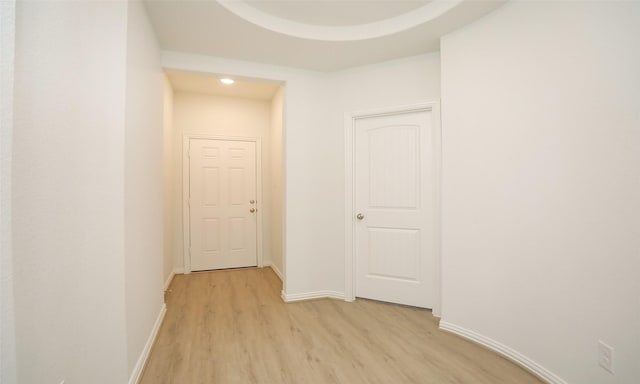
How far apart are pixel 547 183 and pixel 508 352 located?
46.9 inches

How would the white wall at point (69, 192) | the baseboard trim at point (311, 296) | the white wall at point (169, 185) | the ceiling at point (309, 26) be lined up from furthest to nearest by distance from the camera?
the white wall at point (169, 185) < the baseboard trim at point (311, 296) < the ceiling at point (309, 26) < the white wall at point (69, 192)

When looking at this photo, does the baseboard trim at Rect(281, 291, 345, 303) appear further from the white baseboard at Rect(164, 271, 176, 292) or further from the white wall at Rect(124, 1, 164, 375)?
the white baseboard at Rect(164, 271, 176, 292)

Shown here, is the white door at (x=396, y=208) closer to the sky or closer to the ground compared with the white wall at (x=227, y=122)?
closer to the ground

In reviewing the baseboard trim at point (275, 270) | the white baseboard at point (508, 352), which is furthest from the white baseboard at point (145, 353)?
the white baseboard at point (508, 352)

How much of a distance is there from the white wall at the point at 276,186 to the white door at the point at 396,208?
1.16 metres

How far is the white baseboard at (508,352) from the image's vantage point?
172cm

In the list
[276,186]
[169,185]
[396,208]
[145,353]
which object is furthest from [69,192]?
[276,186]

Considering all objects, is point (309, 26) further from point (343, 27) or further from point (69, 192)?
point (69, 192)

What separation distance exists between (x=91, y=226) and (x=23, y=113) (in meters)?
0.63

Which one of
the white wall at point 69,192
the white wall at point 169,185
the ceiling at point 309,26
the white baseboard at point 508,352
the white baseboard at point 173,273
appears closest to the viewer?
the white wall at point 69,192

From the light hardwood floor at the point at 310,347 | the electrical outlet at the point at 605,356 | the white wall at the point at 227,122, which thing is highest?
the white wall at the point at 227,122

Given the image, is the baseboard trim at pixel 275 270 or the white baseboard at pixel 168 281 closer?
the white baseboard at pixel 168 281

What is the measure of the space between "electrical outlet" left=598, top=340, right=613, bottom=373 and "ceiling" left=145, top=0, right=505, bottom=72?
86.1 inches

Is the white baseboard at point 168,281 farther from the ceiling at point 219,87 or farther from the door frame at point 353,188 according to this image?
the ceiling at point 219,87
